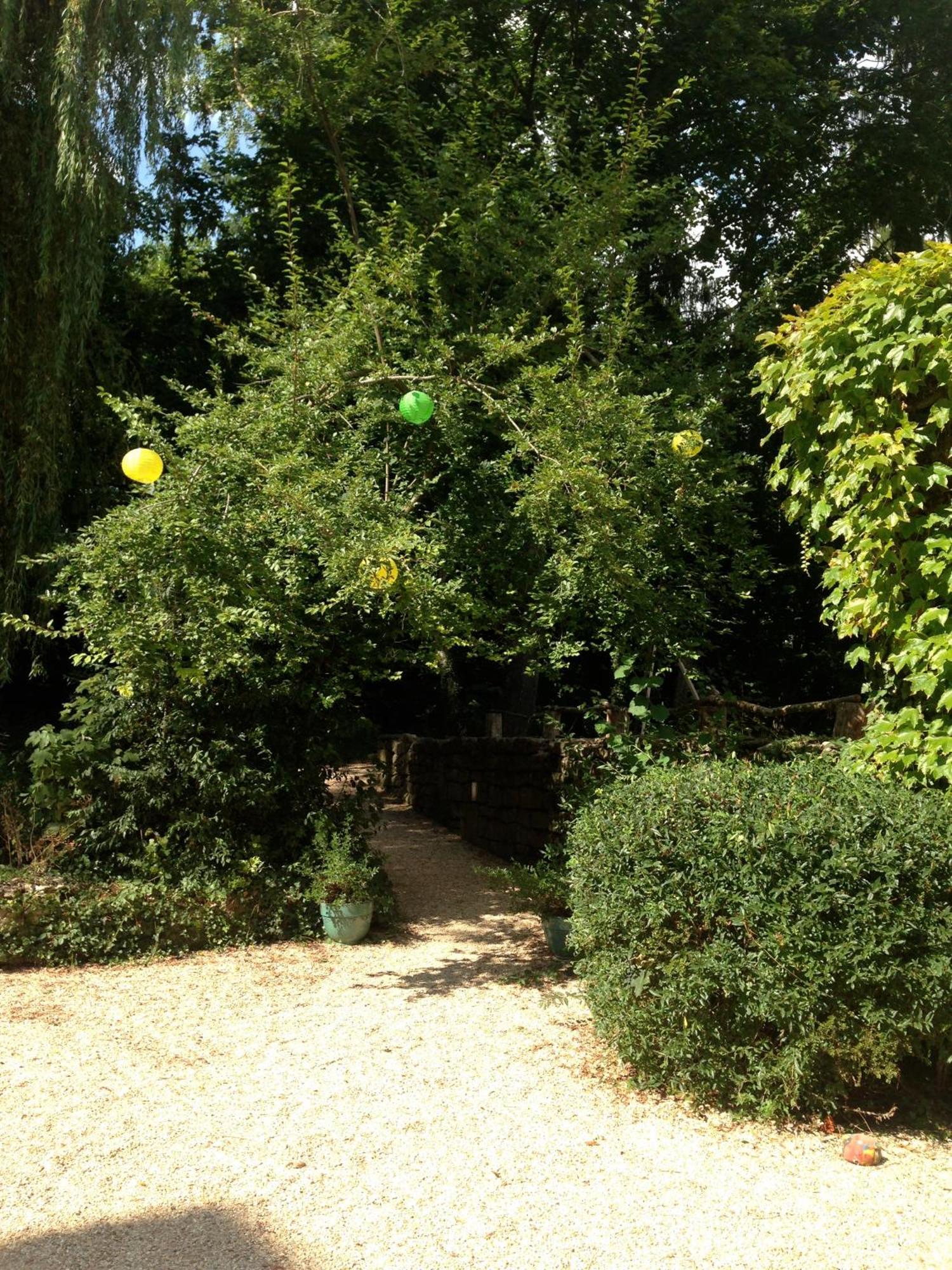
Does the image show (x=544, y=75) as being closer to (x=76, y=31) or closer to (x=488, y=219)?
(x=488, y=219)

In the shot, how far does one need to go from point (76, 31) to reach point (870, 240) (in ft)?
29.2

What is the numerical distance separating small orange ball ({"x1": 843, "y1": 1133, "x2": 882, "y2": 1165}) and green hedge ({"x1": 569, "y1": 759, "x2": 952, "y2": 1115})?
24cm

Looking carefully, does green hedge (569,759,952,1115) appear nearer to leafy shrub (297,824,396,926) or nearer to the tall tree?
leafy shrub (297,824,396,926)

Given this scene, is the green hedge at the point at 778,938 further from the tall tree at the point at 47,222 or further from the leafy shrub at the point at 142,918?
the tall tree at the point at 47,222

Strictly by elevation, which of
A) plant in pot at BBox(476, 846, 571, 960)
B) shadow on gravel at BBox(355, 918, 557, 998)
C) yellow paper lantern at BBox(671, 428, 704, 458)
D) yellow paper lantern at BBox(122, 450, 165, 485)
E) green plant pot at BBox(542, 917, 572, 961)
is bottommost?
shadow on gravel at BBox(355, 918, 557, 998)

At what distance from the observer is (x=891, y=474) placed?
188 inches

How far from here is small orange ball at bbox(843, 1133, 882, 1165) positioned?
3.88m

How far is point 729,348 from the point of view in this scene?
33.1ft

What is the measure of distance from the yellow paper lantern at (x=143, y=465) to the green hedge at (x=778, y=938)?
120 inches

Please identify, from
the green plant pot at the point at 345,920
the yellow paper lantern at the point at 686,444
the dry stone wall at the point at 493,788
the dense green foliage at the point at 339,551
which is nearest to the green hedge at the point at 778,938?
the dense green foliage at the point at 339,551

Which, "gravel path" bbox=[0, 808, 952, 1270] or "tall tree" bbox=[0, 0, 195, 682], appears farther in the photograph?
"tall tree" bbox=[0, 0, 195, 682]

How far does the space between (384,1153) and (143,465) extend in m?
3.52

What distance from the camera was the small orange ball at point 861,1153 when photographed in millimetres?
3881

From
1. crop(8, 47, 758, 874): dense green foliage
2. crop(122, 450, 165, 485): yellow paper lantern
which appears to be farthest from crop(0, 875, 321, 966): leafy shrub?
crop(122, 450, 165, 485): yellow paper lantern
